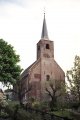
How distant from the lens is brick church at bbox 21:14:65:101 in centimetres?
6762

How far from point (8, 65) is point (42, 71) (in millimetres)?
30677

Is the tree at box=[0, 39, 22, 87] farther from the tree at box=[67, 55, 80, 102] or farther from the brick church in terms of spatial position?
the brick church

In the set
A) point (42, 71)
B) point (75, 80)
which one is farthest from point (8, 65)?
point (42, 71)

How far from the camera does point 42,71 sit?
69188mm

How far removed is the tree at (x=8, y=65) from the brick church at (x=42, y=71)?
27.6 metres

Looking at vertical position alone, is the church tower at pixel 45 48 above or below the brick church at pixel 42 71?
above

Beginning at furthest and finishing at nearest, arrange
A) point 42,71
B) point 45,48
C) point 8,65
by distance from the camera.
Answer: point 45,48 → point 42,71 → point 8,65

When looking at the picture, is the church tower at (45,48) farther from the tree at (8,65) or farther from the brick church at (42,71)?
the tree at (8,65)

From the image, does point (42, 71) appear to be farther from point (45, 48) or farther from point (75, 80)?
point (75, 80)

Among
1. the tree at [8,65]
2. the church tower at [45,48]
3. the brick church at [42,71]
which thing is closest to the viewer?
the tree at [8,65]

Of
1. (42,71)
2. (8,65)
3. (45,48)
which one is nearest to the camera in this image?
(8,65)

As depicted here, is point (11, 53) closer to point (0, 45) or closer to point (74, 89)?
point (0, 45)

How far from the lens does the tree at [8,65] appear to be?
3875cm

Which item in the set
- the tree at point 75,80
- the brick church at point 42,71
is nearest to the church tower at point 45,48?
the brick church at point 42,71
